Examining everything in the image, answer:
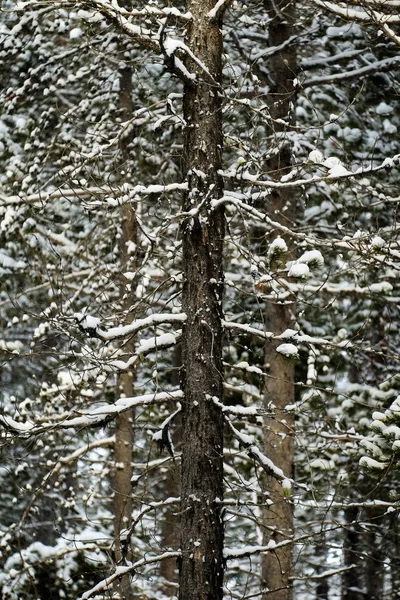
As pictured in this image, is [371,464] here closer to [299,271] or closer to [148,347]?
[148,347]

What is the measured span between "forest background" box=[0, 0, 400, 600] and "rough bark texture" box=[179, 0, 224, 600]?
0.02 metres

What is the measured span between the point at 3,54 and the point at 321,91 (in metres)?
5.05

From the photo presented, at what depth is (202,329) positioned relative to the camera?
6324mm

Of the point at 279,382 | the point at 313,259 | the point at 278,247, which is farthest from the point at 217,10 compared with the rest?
the point at 279,382

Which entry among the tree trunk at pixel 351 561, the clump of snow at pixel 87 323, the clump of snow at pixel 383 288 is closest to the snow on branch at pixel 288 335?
the clump of snow at pixel 87 323

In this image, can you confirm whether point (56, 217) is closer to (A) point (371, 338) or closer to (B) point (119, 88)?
(B) point (119, 88)

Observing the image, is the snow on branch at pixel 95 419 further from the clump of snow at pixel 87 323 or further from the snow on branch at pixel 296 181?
the snow on branch at pixel 296 181

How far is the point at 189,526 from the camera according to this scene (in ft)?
20.1

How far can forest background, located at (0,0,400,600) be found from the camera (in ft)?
20.2

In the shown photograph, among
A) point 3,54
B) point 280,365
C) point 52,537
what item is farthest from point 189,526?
point 52,537

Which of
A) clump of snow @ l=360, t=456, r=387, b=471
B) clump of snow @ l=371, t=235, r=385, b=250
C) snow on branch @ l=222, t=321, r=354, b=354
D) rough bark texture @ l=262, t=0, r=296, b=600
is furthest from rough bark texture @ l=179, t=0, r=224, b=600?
rough bark texture @ l=262, t=0, r=296, b=600

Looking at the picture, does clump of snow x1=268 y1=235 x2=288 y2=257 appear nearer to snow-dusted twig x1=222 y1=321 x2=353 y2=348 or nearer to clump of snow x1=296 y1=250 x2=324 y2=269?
clump of snow x1=296 y1=250 x2=324 y2=269

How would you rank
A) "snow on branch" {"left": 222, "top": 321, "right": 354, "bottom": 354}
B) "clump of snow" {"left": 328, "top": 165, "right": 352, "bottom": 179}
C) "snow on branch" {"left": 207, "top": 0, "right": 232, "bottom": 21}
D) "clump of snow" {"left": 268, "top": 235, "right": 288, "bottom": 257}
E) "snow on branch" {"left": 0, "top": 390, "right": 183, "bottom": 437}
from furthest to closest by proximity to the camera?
"snow on branch" {"left": 207, "top": 0, "right": 232, "bottom": 21} → "snow on branch" {"left": 222, "top": 321, "right": 354, "bottom": 354} → "snow on branch" {"left": 0, "top": 390, "right": 183, "bottom": 437} → "clump of snow" {"left": 328, "top": 165, "right": 352, "bottom": 179} → "clump of snow" {"left": 268, "top": 235, "right": 288, "bottom": 257}

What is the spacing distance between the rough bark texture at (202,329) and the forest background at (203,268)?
0.02m
